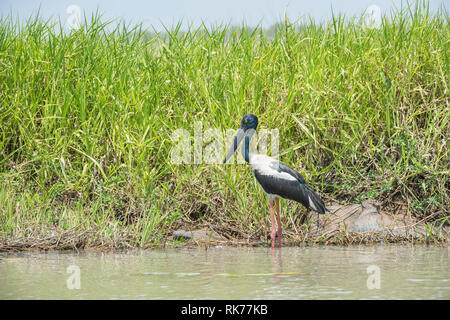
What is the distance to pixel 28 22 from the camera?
948 centimetres

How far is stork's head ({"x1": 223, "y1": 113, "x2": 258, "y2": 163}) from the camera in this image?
25.1 feet

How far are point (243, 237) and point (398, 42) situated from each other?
346cm

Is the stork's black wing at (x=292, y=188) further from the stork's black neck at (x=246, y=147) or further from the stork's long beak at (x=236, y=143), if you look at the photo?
the stork's long beak at (x=236, y=143)

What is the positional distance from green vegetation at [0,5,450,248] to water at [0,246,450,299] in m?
0.73

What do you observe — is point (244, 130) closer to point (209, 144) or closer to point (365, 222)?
point (209, 144)

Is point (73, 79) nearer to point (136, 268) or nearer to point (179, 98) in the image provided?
point (179, 98)

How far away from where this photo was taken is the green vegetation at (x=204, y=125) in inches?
297

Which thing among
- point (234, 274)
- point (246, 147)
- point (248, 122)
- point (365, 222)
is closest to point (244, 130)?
point (248, 122)

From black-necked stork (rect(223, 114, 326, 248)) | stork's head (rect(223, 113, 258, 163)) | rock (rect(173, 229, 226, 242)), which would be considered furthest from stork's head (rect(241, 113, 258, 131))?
rock (rect(173, 229, 226, 242))

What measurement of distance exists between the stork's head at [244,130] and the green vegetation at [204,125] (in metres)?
0.25

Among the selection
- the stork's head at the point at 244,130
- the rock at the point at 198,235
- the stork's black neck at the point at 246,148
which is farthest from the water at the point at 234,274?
the stork's head at the point at 244,130
